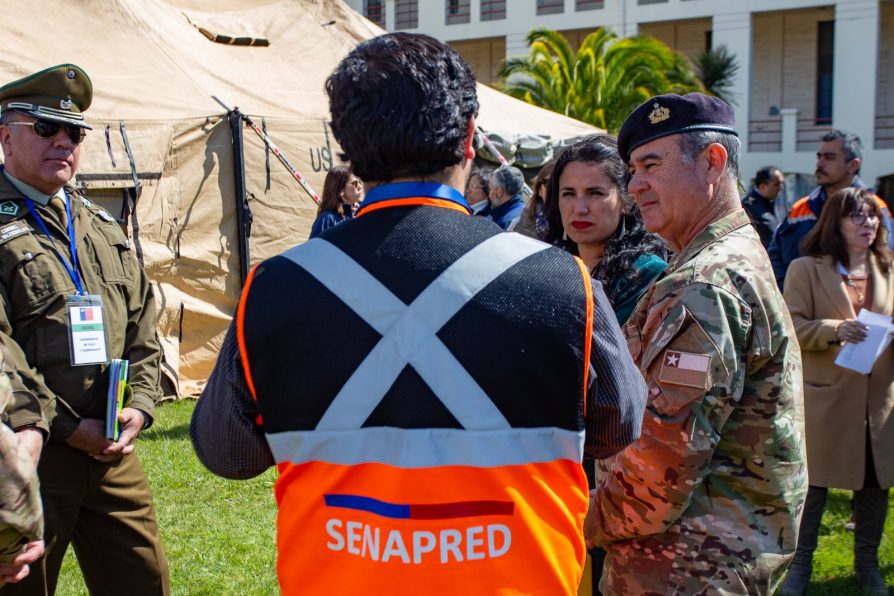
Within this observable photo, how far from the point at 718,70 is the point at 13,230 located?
25.4 metres

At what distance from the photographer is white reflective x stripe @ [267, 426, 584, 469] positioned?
1538mm

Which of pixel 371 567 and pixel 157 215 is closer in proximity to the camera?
pixel 371 567

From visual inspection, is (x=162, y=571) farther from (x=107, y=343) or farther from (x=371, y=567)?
A: (x=371, y=567)

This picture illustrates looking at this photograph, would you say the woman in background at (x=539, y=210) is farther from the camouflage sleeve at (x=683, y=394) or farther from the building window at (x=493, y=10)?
the building window at (x=493, y=10)

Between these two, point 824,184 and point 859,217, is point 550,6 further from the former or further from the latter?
point 859,217

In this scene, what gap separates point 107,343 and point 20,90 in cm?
98

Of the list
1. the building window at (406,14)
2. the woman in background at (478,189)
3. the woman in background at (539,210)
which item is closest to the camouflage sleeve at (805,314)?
the woman in background at (539,210)

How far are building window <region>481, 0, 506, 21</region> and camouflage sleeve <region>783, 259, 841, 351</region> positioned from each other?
27.2m

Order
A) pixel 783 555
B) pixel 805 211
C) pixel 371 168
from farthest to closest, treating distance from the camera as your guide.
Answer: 1. pixel 805 211
2. pixel 783 555
3. pixel 371 168

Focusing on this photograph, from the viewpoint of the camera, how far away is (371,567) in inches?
61.6

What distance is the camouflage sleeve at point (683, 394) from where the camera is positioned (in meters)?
1.98

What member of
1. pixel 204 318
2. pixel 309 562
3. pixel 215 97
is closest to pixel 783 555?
pixel 309 562

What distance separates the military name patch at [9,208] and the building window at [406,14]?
3053cm

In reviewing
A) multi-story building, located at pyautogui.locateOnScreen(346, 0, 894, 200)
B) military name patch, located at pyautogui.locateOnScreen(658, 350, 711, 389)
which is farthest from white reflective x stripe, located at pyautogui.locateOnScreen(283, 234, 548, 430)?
multi-story building, located at pyautogui.locateOnScreen(346, 0, 894, 200)
